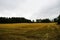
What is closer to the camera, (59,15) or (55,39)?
(55,39)

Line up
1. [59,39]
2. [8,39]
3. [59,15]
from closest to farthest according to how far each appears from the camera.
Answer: [8,39], [59,39], [59,15]

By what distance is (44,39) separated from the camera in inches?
1006

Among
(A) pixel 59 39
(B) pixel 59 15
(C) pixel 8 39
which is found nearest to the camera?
(C) pixel 8 39

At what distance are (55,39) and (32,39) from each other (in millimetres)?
4007

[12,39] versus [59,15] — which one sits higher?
[59,15]

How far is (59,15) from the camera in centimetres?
7675

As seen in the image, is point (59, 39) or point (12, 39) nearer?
point (12, 39)

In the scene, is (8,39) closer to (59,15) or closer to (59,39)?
(59,39)

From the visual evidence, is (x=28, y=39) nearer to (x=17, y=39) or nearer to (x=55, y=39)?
(x=17, y=39)

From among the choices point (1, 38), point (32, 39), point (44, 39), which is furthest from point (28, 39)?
point (1, 38)

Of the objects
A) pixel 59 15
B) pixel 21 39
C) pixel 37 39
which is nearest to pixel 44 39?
pixel 37 39

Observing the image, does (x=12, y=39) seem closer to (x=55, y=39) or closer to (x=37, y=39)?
(x=37, y=39)

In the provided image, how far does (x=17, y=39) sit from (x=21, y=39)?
0.70 metres

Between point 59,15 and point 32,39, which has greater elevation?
point 59,15
